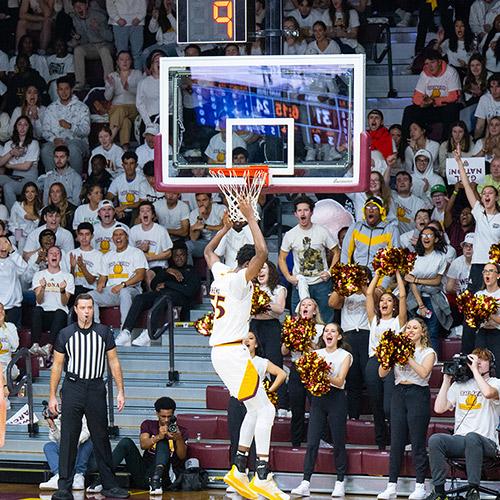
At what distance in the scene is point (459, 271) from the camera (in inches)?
703

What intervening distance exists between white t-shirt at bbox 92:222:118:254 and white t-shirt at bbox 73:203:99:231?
329 millimetres

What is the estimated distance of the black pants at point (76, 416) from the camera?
15.7 meters

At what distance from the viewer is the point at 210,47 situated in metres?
22.5

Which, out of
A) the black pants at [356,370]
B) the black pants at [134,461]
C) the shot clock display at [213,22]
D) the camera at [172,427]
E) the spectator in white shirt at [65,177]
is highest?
the shot clock display at [213,22]

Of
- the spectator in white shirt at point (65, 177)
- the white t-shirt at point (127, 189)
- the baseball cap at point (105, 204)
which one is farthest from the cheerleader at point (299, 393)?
the spectator in white shirt at point (65, 177)

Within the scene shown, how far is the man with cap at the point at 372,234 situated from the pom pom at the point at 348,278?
3.54 ft

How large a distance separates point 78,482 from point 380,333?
3.58 m

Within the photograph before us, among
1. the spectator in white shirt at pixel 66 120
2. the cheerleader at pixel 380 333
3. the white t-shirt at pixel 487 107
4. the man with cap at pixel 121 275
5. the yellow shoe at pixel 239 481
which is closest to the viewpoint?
the yellow shoe at pixel 239 481

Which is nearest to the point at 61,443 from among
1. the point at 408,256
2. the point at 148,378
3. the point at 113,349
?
the point at 113,349

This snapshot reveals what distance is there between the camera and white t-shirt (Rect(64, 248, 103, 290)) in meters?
19.2

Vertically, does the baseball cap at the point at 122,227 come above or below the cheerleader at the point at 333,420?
above

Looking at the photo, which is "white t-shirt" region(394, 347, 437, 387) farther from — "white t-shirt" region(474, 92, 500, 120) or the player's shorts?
"white t-shirt" region(474, 92, 500, 120)

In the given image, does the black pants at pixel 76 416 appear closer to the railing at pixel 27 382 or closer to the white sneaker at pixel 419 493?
the railing at pixel 27 382

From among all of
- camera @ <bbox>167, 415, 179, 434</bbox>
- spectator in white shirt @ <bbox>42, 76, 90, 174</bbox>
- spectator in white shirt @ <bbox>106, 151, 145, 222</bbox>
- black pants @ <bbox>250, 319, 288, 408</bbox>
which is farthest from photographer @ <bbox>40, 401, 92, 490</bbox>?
spectator in white shirt @ <bbox>42, 76, 90, 174</bbox>
